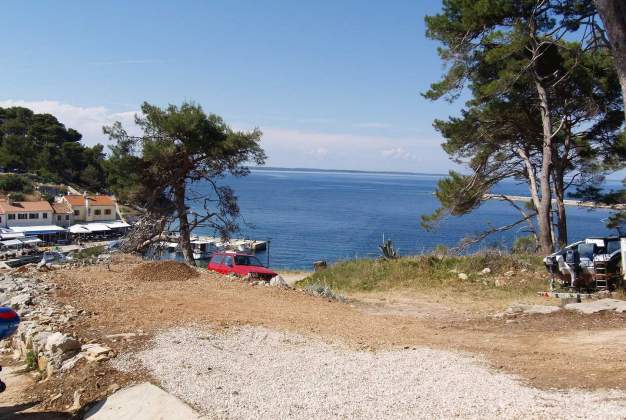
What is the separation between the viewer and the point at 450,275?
1797 cm

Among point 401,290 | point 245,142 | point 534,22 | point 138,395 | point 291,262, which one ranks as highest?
point 534,22

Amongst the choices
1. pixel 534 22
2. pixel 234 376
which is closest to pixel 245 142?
pixel 534 22

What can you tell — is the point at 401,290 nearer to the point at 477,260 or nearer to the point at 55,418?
the point at 477,260

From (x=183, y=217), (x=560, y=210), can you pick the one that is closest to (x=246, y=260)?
(x=183, y=217)

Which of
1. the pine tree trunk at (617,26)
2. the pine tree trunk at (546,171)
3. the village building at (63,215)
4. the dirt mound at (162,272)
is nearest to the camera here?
the pine tree trunk at (617,26)

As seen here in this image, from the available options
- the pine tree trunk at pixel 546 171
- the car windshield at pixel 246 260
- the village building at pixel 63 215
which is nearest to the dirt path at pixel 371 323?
the car windshield at pixel 246 260

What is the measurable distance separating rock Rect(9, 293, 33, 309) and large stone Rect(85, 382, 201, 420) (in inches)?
214

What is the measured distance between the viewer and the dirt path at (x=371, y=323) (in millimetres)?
7107

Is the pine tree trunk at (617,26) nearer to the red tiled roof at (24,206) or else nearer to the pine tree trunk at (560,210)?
the pine tree trunk at (560,210)

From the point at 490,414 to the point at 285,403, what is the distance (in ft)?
6.91

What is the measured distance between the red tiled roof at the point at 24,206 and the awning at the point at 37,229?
2293 millimetres

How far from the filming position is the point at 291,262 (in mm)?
47188

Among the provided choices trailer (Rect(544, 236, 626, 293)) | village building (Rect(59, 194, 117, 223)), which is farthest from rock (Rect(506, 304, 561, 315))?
village building (Rect(59, 194, 117, 223))

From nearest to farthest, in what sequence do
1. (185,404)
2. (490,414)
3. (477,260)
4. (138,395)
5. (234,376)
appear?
(490,414), (185,404), (138,395), (234,376), (477,260)
